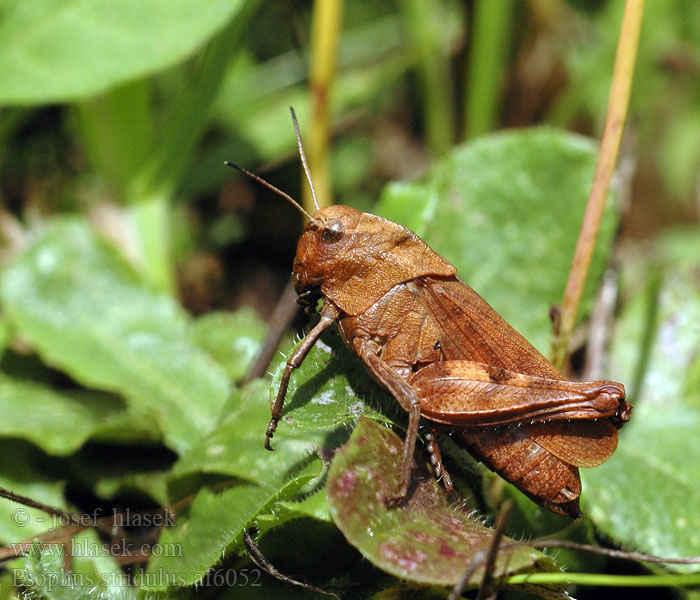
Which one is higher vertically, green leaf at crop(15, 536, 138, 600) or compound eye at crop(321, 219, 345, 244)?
compound eye at crop(321, 219, 345, 244)

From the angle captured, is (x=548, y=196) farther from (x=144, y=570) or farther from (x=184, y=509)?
(x=144, y=570)

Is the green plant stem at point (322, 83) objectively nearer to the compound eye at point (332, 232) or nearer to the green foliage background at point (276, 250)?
the green foliage background at point (276, 250)

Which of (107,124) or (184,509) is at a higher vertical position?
(107,124)

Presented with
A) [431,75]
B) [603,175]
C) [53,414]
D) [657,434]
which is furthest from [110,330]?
[431,75]

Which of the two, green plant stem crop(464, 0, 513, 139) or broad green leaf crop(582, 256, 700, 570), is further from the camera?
green plant stem crop(464, 0, 513, 139)

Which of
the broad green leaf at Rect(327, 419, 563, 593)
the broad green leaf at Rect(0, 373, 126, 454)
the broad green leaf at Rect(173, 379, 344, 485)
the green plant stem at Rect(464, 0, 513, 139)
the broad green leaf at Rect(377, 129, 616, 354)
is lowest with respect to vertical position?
the broad green leaf at Rect(0, 373, 126, 454)

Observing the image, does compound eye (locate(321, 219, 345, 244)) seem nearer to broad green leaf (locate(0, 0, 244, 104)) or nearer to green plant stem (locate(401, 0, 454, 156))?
broad green leaf (locate(0, 0, 244, 104))

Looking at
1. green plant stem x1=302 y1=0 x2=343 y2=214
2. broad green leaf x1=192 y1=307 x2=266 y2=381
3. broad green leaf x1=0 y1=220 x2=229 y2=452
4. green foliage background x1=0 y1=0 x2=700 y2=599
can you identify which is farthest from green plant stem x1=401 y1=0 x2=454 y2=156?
broad green leaf x1=0 y1=220 x2=229 y2=452

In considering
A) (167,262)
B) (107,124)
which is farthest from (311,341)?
(107,124)
